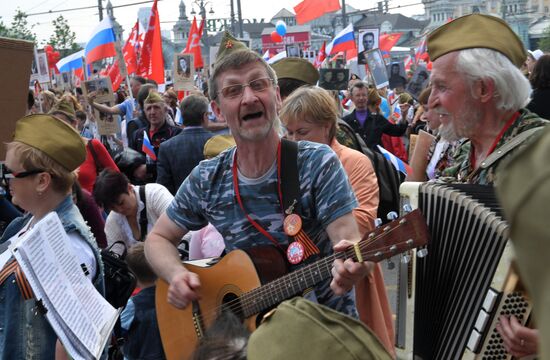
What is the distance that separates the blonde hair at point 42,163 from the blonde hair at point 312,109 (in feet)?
4.32

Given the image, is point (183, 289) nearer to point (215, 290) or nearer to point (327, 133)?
point (215, 290)

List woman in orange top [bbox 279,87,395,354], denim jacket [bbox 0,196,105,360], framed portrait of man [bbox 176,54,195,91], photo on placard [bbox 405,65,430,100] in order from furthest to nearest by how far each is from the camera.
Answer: framed portrait of man [bbox 176,54,195,91] → photo on placard [bbox 405,65,430,100] → woman in orange top [bbox 279,87,395,354] → denim jacket [bbox 0,196,105,360]

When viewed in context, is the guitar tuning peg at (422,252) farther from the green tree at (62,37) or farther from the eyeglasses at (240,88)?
the green tree at (62,37)

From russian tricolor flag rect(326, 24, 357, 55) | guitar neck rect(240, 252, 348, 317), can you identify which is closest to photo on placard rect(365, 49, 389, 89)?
russian tricolor flag rect(326, 24, 357, 55)

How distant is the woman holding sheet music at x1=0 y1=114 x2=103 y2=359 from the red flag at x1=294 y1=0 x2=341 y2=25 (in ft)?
47.5

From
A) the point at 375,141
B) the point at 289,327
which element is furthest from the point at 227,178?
the point at 375,141

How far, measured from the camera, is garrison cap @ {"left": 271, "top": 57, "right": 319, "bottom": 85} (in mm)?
5668

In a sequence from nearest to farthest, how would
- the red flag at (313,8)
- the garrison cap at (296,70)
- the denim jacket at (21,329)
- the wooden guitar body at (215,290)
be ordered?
1. the wooden guitar body at (215,290)
2. the denim jacket at (21,329)
3. the garrison cap at (296,70)
4. the red flag at (313,8)

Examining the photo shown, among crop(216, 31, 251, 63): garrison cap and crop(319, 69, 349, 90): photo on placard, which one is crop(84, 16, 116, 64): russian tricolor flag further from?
crop(216, 31, 251, 63): garrison cap

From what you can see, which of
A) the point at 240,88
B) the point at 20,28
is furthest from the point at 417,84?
the point at 20,28

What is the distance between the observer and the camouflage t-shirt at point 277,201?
9.68 ft

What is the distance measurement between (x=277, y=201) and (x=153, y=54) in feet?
38.2

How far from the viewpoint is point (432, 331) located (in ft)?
8.63

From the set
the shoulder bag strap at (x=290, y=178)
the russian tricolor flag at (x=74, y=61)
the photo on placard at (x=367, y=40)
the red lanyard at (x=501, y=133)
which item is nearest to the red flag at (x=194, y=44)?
the photo on placard at (x=367, y=40)
